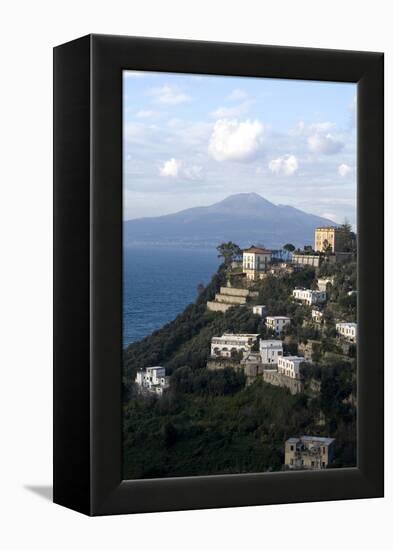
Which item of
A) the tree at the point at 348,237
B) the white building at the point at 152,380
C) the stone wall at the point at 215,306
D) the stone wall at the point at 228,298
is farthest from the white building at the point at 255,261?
the white building at the point at 152,380

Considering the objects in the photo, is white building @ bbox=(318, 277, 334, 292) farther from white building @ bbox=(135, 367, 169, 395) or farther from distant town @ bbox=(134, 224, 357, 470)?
white building @ bbox=(135, 367, 169, 395)

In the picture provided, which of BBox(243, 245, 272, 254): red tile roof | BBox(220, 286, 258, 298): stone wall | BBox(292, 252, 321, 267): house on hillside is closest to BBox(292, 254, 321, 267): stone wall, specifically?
BBox(292, 252, 321, 267): house on hillside

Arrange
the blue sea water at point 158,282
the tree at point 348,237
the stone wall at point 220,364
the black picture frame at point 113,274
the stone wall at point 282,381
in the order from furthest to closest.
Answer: the tree at point 348,237
the stone wall at point 282,381
the stone wall at point 220,364
the blue sea water at point 158,282
the black picture frame at point 113,274

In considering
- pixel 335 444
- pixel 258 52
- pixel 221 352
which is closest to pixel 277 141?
pixel 258 52

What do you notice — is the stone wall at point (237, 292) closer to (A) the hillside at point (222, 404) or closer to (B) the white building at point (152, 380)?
(A) the hillside at point (222, 404)

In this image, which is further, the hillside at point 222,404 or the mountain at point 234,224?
the mountain at point 234,224

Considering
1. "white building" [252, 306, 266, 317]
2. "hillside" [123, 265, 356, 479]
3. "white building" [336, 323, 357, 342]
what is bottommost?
"hillside" [123, 265, 356, 479]

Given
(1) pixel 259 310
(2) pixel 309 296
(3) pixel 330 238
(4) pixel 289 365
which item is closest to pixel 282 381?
(4) pixel 289 365
